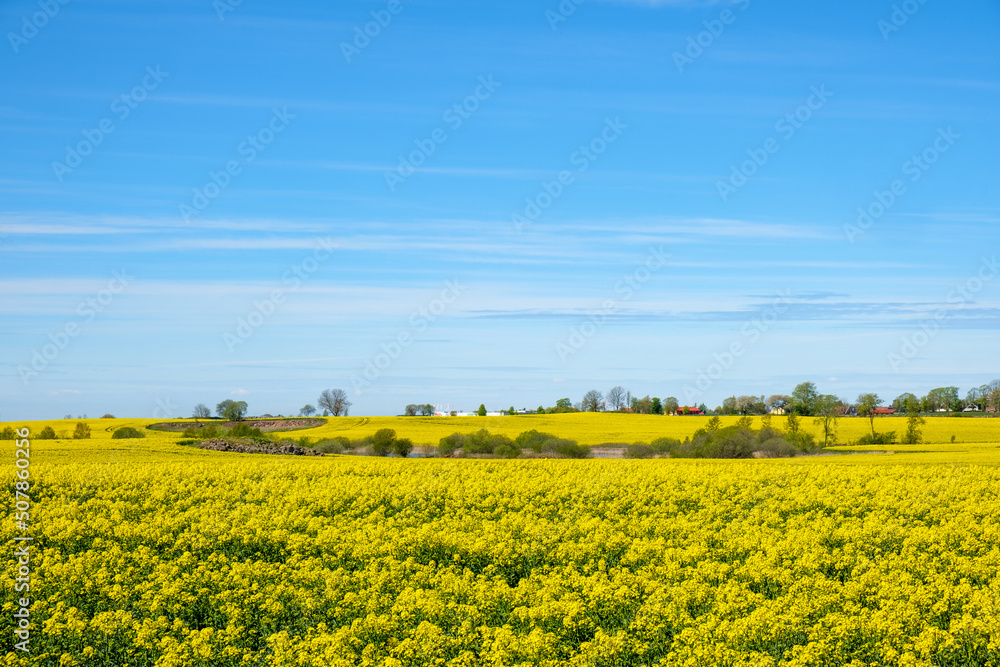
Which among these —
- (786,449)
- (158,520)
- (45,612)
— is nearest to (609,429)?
(786,449)

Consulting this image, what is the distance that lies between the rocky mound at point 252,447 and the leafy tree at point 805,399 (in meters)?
59.3

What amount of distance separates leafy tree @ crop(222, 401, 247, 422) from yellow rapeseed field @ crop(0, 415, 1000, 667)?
163ft

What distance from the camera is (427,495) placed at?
→ 25016 millimetres

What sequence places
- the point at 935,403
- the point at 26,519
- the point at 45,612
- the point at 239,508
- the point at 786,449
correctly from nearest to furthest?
the point at 45,612
the point at 26,519
the point at 239,508
the point at 786,449
the point at 935,403

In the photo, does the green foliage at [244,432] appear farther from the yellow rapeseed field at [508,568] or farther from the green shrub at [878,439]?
the green shrub at [878,439]

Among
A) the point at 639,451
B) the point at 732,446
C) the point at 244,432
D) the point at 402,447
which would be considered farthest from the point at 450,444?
the point at 732,446

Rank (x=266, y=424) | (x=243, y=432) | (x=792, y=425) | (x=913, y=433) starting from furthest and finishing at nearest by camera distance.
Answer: (x=266, y=424), (x=913, y=433), (x=792, y=425), (x=243, y=432)

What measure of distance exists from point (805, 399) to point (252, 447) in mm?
63987

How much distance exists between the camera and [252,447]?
52812mm

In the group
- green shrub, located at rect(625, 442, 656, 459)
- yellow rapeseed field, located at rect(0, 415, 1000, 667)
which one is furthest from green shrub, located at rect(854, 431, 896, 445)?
yellow rapeseed field, located at rect(0, 415, 1000, 667)

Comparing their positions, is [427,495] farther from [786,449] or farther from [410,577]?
[786,449]

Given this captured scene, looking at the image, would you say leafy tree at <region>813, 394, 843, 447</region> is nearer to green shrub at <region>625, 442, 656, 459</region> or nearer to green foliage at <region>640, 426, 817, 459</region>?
green foliage at <region>640, 426, 817, 459</region>

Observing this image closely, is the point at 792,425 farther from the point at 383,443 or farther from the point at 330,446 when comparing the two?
the point at 330,446

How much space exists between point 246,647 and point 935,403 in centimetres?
11972
